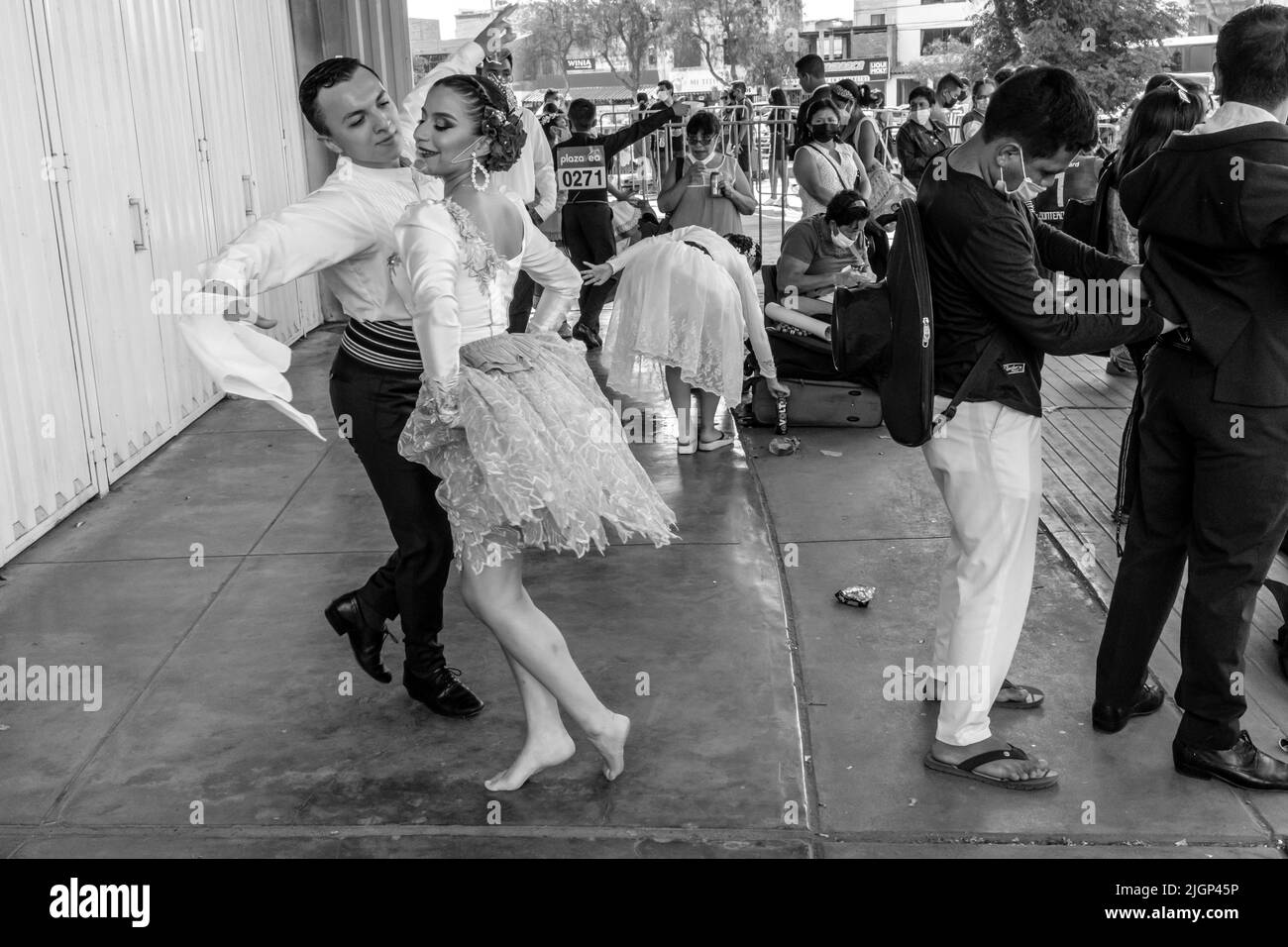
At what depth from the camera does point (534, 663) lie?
133 inches

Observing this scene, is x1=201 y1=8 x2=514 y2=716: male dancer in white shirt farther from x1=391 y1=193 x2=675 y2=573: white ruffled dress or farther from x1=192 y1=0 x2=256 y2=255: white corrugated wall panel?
x1=192 y1=0 x2=256 y2=255: white corrugated wall panel

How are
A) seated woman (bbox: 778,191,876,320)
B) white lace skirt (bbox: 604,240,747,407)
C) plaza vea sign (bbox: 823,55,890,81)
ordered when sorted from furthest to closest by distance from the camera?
plaza vea sign (bbox: 823,55,890,81) < seated woman (bbox: 778,191,876,320) < white lace skirt (bbox: 604,240,747,407)

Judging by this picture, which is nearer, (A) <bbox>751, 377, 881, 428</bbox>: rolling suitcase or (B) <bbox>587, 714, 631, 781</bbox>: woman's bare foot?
(B) <bbox>587, 714, 631, 781</bbox>: woman's bare foot

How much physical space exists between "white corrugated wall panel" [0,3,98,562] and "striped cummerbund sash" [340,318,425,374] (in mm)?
2429

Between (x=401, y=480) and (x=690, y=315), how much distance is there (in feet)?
10.8

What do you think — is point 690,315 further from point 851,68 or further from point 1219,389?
point 851,68

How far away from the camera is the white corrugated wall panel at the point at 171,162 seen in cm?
705

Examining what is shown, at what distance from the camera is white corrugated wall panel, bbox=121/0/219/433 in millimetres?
7051

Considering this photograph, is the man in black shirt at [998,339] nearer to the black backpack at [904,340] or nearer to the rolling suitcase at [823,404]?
the black backpack at [904,340]

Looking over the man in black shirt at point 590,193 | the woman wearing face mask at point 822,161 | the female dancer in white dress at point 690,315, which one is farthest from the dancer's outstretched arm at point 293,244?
the man in black shirt at point 590,193

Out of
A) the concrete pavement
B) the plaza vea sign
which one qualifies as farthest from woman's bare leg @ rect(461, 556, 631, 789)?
the plaza vea sign

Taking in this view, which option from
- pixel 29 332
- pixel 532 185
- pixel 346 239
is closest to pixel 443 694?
pixel 346 239

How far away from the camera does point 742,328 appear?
22.5ft

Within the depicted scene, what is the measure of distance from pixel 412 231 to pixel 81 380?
11.6 feet
